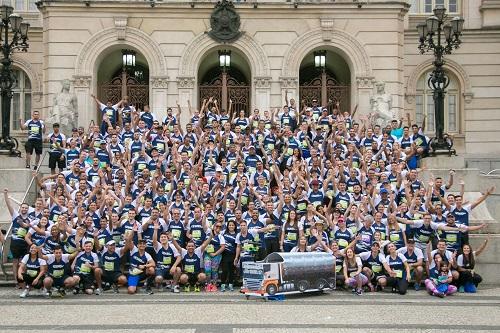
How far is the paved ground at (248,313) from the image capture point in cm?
1284

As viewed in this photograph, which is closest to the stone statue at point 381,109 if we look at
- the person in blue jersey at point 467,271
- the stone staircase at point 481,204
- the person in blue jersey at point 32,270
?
the stone staircase at point 481,204

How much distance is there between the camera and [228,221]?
1788 centimetres

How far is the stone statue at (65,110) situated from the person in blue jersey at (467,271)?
15.6 m

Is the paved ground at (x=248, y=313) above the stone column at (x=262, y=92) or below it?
below

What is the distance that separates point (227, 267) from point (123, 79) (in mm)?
15207

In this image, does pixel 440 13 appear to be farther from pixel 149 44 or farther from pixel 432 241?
pixel 149 44

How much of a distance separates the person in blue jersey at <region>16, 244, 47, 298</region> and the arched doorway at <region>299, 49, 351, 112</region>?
16203 millimetres

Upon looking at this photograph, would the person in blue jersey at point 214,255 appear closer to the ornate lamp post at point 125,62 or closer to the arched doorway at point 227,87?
the arched doorway at point 227,87

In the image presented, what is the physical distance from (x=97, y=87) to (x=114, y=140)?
9980 millimetres

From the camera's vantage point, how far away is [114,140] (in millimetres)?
21656

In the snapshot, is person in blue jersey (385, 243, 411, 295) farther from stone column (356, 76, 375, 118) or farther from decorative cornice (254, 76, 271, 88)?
decorative cornice (254, 76, 271, 88)

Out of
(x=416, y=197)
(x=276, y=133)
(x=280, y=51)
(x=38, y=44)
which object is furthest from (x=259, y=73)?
(x=416, y=197)

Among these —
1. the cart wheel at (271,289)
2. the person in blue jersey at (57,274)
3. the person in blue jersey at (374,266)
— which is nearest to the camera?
the cart wheel at (271,289)

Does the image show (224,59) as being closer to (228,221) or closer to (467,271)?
(228,221)
